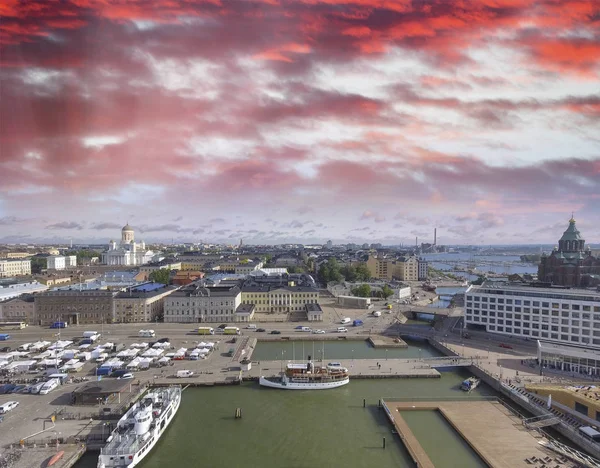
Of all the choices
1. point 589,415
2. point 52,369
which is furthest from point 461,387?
point 52,369

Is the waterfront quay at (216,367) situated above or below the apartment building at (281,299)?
below

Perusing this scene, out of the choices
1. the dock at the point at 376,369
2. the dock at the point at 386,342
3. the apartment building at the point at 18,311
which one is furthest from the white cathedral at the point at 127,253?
the dock at the point at 376,369

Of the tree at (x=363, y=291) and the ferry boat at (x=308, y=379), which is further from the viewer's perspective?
the tree at (x=363, y=291)

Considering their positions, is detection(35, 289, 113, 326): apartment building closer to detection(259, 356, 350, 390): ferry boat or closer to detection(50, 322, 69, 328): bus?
detection(50, 322, 69, 328): bus

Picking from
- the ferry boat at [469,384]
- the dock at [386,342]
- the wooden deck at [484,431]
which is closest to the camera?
the wooden deck at [484,431]

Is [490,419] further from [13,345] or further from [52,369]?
[13,345]

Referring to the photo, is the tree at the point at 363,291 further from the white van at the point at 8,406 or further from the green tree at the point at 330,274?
the white van at the point at 8,406

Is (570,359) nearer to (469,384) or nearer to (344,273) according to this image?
(469,384)
